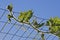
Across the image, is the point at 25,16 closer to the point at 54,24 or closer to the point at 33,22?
the point at 33,22

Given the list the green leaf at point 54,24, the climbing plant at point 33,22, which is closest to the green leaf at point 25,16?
the climbing plant at point 33,22

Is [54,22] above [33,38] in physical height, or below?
above

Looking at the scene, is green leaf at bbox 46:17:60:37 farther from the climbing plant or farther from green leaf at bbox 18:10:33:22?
green leaf at bbox 18:10:33:22

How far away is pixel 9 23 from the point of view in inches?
65.0

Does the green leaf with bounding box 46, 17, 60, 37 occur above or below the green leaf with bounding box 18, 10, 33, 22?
below

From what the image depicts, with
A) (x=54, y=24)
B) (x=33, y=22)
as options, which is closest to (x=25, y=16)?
Result: (x=33, y=22)

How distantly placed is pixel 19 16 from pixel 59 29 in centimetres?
38

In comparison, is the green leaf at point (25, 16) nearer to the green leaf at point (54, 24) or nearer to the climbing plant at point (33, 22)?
the climbing plant at point (33, 22)

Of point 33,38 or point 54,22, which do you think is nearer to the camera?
point 54,22

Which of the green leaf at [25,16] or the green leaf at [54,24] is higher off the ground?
the green leaf at [25,16]

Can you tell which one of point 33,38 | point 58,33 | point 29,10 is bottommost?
point 33,38

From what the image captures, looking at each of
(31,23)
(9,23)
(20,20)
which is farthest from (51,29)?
Answer: (9,23)

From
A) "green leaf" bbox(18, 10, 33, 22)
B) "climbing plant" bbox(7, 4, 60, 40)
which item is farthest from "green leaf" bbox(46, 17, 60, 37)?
"green leaf" bbox(18, 10, 33, 22)

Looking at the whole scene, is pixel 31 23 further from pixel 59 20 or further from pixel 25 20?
pixel 59 20
